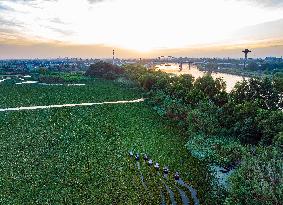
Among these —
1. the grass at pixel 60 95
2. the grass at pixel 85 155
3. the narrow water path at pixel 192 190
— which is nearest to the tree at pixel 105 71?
the grass at pixel 60 95

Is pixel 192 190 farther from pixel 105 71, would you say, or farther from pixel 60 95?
pixel 105 71

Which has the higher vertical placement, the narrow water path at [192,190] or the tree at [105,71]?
the tree at [105,71]

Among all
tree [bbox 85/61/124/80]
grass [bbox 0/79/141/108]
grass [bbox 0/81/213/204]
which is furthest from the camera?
tree [bbox 85/61/124/80]

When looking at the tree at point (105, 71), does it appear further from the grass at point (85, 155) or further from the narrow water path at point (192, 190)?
the narrow water path at point (192, 190)

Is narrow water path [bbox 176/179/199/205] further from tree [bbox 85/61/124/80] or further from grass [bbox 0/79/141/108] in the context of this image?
tree [bbox 85/61/124/80]

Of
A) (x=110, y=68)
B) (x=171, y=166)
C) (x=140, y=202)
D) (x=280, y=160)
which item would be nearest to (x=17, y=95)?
(x=110, y=68)

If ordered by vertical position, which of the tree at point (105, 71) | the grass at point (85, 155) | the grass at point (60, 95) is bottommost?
the grass at point (85, 155)

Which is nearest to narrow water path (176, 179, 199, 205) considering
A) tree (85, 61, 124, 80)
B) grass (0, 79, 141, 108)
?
grass (0, 79, 141, 108)

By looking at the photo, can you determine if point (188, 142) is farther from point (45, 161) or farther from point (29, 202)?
point (29, 202)
